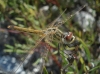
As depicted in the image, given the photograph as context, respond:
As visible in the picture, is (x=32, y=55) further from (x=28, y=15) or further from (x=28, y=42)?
(x=28, y=15)

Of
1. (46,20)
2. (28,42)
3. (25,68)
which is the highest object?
(46,20)

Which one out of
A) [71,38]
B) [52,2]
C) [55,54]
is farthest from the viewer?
[52,2]

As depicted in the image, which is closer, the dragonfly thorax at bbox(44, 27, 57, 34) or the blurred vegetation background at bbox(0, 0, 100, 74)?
the dragonfly thorax at bbox(44, 27, 57, 34)

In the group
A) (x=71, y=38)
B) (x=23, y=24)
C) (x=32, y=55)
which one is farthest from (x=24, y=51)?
(x=71, y=38)

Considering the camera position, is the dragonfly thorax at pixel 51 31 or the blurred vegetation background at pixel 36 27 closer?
the dragonfly thorax at pixel 51 31

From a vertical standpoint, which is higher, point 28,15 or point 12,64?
point 28,15

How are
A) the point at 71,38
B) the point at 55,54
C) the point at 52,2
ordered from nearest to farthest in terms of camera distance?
the point at 71,38 → the point at 55,54 → the point at 52,2

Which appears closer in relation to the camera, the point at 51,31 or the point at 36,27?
the point at 51,31

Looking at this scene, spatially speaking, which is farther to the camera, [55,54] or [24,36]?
[24,36]
